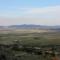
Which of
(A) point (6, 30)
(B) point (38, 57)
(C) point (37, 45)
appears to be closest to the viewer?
(B) point (38, 57)

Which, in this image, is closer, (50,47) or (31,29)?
(50,47)

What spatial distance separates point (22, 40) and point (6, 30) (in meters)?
0.77

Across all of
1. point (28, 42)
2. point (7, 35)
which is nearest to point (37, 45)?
point (28, 42)

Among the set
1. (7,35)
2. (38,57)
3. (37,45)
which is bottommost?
(38,57)

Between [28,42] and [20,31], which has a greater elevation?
[20,31]

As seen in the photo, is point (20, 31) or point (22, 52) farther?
point (20, 31)

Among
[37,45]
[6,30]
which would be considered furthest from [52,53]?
[6,30]

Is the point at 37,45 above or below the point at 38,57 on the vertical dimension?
above

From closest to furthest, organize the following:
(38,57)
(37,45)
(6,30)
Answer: (38,57) < (37,45) < (6,30)

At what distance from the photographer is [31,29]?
6004 mm

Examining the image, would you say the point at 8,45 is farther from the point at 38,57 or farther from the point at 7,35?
the point at 38,57

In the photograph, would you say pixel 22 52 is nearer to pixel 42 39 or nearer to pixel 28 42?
pixel 28 42

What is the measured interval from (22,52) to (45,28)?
1.29m

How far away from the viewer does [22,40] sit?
19.1ft
